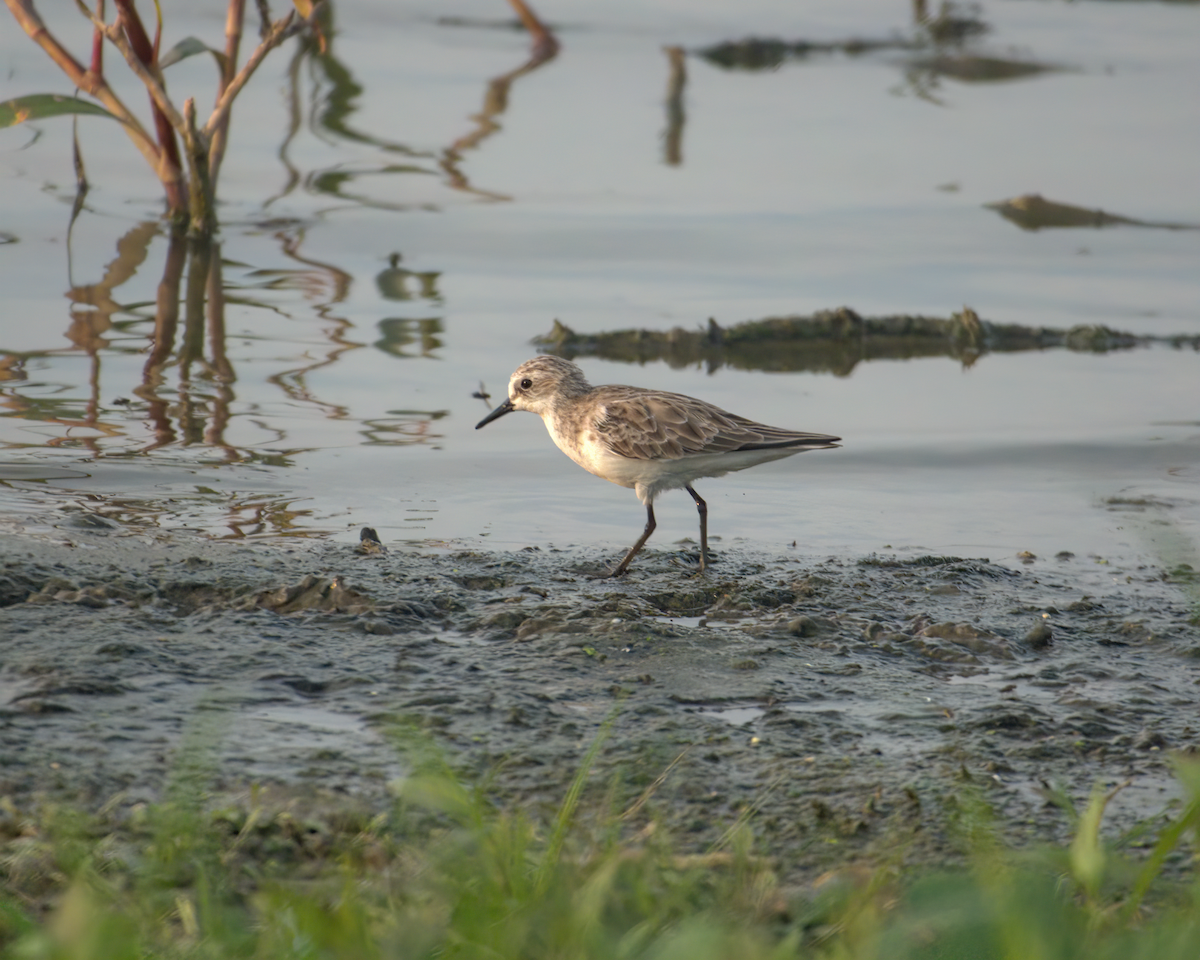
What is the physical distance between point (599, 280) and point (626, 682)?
6.13 meters

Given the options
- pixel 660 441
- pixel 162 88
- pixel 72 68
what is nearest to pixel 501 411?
pixel 660 441

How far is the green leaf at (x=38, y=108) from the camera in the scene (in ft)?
26.4

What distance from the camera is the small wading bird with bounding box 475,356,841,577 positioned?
5.91 meters

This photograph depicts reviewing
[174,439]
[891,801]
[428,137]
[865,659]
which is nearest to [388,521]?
[174,439]

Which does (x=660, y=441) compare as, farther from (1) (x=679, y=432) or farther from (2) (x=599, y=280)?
(2) (x=599, y=280)

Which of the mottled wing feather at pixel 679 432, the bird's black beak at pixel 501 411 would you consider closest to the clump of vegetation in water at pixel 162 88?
the bird's black beak at pixel 501 411

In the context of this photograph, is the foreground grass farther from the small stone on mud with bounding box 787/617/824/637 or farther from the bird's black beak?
the bird's black beak

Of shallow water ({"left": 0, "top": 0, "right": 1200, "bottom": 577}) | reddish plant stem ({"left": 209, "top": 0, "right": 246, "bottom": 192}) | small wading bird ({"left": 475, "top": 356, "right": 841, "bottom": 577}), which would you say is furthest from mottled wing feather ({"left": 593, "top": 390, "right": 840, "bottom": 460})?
reddish plant stem ({"left": 209, "top": 0, "right": 246, "bottom": 192})

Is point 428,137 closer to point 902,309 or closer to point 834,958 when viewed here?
point 902,309

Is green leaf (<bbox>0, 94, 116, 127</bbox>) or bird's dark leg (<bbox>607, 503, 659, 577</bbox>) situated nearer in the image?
bird's dark leg (<bbox>607, 503, 659, 577</bbox>)

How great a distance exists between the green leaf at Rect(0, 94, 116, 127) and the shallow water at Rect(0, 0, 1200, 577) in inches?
44.1

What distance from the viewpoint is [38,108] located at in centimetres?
819

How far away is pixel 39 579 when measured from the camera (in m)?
4.78

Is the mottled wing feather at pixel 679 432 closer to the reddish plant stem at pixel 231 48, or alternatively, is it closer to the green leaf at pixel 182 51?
the green leaf at pixel 182 51
